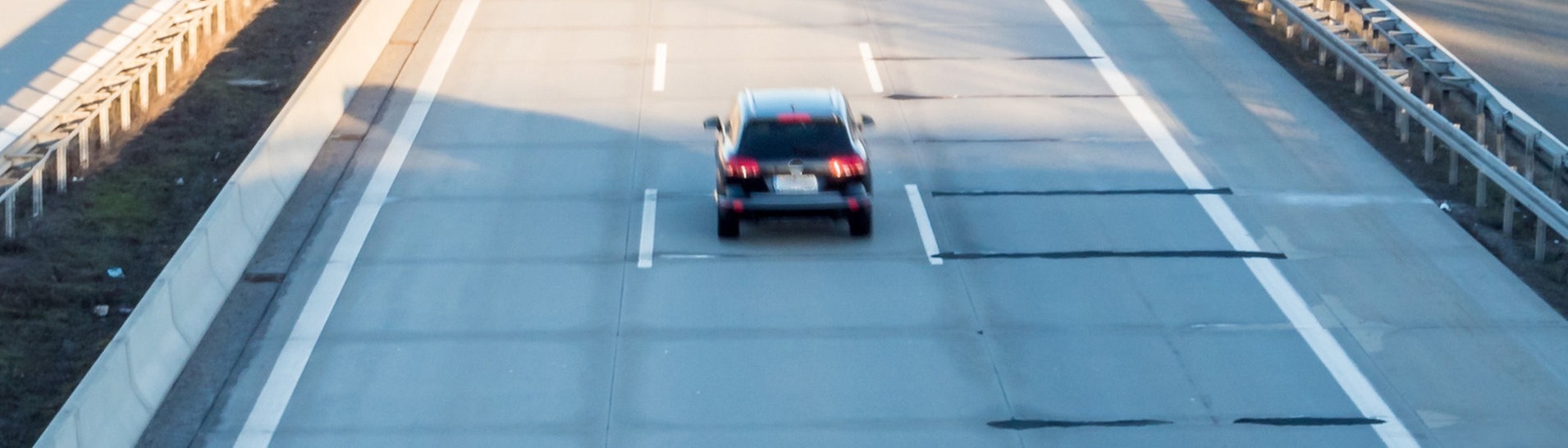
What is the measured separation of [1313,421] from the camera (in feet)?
36.3

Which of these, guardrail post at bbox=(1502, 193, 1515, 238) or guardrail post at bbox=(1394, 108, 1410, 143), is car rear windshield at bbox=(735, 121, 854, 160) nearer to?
guardrail post at bbox=(1502, 193, 1515, 238)

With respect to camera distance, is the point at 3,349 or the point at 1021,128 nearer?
the point at 3,349

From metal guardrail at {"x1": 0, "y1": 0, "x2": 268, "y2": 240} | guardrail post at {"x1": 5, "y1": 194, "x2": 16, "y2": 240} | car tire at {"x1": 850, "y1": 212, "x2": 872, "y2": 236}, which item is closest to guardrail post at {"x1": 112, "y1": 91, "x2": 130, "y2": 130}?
metal guardrail at {"x1": 0, "y1": 0, "x2": 268, "y2": 240}

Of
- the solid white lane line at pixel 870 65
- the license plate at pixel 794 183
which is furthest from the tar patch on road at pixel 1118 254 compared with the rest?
the solid white lane line at pixel 870 65

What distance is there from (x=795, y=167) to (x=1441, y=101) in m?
9.02

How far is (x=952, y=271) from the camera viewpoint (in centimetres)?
1437

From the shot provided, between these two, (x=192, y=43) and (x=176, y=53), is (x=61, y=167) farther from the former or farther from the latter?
(x=192, y=43)

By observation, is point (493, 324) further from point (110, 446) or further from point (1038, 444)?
point (1038, 444)

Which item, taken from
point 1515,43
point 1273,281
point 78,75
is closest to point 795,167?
point 1273,281

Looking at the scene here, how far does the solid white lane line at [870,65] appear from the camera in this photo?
21453 millimetres

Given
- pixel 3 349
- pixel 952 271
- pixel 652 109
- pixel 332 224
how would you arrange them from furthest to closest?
1. pixel 652 109
2. pixel 332 224
3. pixel 952 271
4. pixel 3 349

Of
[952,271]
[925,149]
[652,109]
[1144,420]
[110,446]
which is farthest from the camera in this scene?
[652,109]

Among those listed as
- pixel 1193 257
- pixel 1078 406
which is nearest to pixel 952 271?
pixel 1193 257

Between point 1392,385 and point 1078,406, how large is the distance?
2366mm
